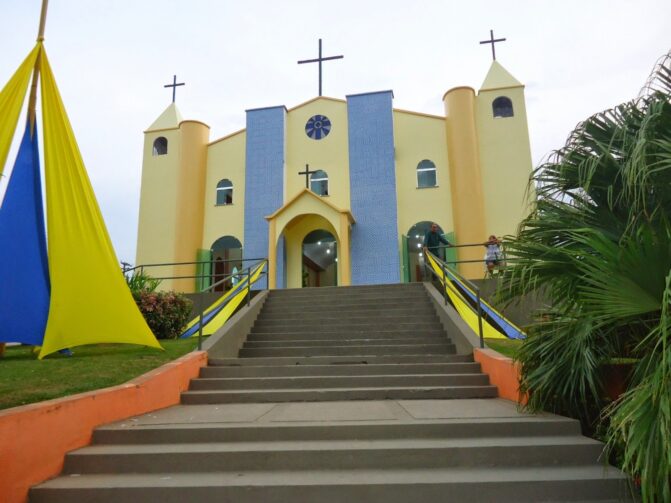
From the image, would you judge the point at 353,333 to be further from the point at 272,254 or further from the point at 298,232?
the point at 298,232

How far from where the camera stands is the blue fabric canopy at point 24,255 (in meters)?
6.03

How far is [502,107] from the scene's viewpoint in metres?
16.1

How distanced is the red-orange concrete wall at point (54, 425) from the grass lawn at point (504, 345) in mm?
4818

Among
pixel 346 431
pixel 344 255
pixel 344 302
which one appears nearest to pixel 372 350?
pixel 344 302

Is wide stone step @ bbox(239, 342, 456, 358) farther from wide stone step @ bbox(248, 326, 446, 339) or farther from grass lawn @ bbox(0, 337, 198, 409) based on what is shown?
grass lawn @ bbox(0, 337, 198, 409)

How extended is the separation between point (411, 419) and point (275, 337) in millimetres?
4644

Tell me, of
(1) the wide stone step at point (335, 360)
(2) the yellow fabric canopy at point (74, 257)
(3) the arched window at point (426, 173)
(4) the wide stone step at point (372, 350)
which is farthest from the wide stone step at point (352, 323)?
(3) the arched window at point (426, 173)

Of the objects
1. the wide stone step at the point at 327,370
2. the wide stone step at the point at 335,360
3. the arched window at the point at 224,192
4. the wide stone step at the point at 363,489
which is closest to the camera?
the wide stone step at the point at 363,489

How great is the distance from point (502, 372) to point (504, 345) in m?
1.96

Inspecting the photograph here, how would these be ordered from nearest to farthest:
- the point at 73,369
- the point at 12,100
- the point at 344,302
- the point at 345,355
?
the point at 73,369 < the point at 12,100 < the point at 345,355 < the point at 344,302

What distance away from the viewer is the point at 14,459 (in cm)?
327

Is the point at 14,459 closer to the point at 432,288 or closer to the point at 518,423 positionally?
the point at 518,423

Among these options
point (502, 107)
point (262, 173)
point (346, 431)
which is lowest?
point (346, 431)

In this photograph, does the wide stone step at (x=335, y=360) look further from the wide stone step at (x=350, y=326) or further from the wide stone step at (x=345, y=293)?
the wide stone step at (x=345, y=293)
